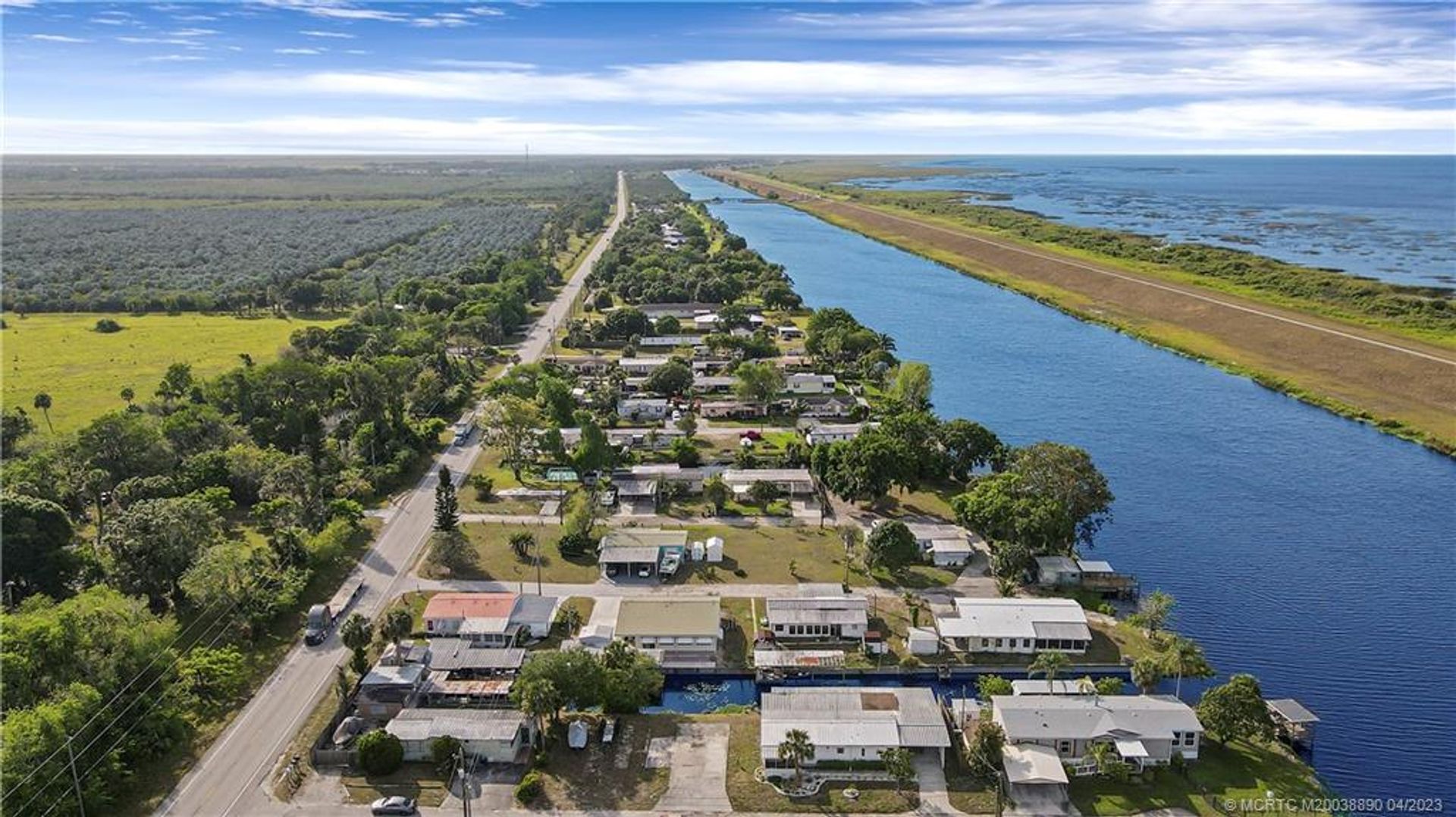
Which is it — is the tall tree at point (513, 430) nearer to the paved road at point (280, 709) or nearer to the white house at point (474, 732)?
the paved road at point (280, 709)

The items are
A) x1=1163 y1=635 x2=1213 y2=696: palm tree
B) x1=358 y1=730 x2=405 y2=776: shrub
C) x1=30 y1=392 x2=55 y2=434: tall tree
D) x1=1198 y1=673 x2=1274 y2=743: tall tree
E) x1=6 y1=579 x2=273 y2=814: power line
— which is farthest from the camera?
x1=30 y1=392 x2=55 y2=434: tall tree

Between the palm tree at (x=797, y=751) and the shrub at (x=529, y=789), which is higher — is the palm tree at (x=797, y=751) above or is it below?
above

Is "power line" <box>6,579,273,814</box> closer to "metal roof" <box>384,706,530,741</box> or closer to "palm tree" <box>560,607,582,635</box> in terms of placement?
"metal roof" <box>384,706,530,741</box>

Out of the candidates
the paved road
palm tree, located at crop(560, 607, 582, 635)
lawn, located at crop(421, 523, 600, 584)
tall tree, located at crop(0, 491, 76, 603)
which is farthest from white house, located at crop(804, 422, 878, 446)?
tall tree, located at crop(0, 491, 76, 603)

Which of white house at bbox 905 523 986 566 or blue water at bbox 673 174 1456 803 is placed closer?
blue water at bbox 673 174 1456 803

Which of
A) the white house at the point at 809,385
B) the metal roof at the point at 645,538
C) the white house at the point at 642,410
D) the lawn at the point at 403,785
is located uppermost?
the white house at the point at 809,385

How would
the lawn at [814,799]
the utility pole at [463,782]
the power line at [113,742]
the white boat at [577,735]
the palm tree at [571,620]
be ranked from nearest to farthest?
the power line at [113,742], the utility pole at [463,782], the lawn at [814,799], the white boat at [577,735], the palm tree at [571,620]

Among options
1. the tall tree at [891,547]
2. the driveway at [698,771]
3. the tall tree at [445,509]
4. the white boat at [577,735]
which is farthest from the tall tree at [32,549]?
the tall tree at [891,547]

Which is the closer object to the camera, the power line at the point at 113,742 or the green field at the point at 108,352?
the power line at the point at 113,742
